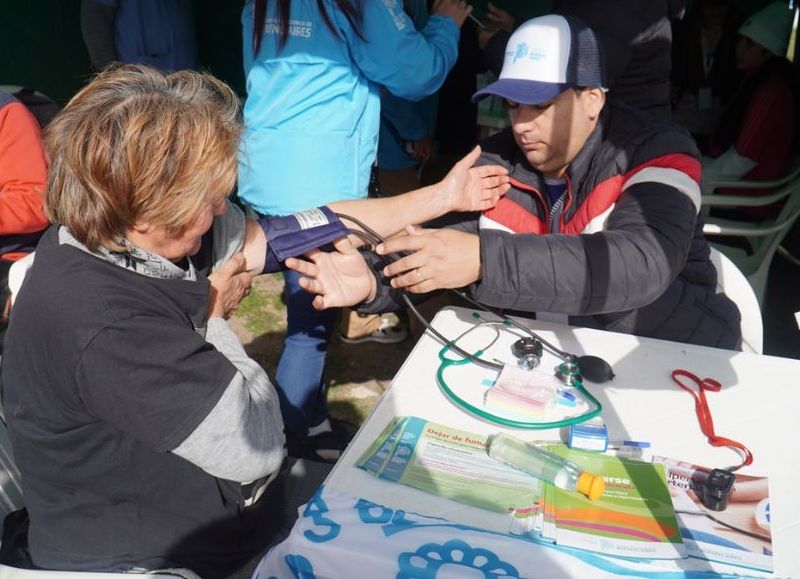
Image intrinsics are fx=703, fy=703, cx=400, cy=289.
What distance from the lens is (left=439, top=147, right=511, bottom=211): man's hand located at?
2.10 meters

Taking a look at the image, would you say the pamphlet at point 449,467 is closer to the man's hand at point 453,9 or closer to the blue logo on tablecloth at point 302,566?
the blue logo on tablecloth at point 302,566

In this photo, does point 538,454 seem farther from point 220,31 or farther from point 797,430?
point 220,31

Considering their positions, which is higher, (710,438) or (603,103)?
(603,103)

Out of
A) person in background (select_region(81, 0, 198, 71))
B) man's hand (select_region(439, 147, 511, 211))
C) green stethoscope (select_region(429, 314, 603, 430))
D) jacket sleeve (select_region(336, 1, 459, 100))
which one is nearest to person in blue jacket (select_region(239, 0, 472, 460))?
jacket sleeve (select_region(336, 1, 459, 100))

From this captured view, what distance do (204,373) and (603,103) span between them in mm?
1288

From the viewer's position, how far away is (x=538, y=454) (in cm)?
130

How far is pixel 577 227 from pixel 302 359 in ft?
3.78

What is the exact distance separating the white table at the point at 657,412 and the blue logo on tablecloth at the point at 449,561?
73 mm

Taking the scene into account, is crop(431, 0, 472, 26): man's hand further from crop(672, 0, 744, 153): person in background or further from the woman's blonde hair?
crop(672, 0, 744, 153): person in background

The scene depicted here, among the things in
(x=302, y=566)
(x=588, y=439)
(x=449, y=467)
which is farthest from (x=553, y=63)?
(x=302, y=566)

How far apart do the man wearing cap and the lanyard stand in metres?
0.20

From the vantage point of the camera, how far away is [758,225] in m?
3.27

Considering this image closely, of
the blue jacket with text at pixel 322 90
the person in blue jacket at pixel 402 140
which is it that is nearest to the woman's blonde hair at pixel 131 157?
the blue jacket with text at pixel 322 90

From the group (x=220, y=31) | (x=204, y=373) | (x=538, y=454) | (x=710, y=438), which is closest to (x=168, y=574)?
(x=204, y=373)
